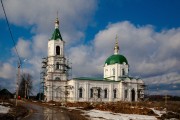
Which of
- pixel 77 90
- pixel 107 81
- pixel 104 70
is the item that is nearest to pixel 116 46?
pixel 104 70

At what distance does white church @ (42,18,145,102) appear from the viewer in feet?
218

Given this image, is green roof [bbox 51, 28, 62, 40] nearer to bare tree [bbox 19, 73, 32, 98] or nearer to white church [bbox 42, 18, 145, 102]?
white church [bbox 42, 18, 145, 102]

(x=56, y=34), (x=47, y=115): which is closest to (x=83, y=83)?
(x=56, y=34)

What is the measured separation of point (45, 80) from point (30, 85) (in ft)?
88.4

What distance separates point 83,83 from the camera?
6819 centimetres

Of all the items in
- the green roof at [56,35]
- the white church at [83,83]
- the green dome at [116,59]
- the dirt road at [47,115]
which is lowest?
the dirt road at [47,115]

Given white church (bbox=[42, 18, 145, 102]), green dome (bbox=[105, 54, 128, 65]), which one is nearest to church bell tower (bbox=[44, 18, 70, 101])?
white church (bbox=[42, 18, 145, 102])

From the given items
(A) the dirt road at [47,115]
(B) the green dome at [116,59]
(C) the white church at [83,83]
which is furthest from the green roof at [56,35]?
(A) the dirt road at [47,115]

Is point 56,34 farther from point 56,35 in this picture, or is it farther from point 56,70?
point 56,70

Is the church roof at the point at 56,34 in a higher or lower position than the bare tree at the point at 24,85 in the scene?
higher

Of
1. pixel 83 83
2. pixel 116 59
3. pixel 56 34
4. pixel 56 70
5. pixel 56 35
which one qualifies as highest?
pixel 56 34

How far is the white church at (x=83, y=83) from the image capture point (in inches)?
2618

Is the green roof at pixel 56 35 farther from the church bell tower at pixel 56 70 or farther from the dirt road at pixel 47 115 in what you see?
the dirt road at pixel 47 115

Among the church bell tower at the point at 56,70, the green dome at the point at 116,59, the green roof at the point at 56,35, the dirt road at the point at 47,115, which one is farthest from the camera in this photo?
the green dome at the point at 116,59
